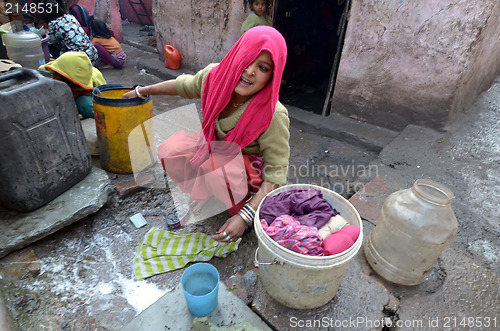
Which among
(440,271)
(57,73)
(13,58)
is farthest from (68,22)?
(440,271)

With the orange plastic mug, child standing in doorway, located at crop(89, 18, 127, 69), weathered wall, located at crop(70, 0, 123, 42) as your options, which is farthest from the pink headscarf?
weathered wall, located at crop(70, 0, 123, 42)

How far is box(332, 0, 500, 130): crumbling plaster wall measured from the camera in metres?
2.92

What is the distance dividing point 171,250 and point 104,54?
5418 mm

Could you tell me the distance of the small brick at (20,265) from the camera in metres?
1.96

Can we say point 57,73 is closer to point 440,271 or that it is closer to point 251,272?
point 251,272

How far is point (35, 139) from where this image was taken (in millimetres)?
2029

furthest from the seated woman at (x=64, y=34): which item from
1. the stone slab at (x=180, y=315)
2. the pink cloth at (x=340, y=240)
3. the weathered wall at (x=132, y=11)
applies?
the pink cloth at (x=340, y=240)

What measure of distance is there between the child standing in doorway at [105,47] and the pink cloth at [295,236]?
5.95 metres

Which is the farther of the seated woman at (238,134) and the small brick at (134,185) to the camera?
the small brick at (134,185)

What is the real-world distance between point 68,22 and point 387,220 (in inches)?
242

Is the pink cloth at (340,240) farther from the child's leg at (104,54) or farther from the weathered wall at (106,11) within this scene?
the weathered wall at (106,11)

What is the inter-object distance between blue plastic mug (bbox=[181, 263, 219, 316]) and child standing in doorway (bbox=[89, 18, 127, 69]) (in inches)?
230

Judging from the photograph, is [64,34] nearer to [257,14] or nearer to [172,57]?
[172,57]

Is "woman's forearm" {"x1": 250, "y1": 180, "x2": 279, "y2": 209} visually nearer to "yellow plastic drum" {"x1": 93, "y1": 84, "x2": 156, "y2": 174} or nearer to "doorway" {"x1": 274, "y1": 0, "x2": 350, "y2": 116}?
"yellow plastic drum" {"x1": 93, "y1": 84, "x2": 156, "y2": 174}
